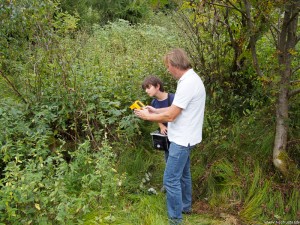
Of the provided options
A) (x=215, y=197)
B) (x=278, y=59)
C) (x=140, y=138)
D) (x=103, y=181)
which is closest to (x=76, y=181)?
(x=103, y=181)

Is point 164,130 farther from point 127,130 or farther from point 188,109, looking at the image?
point 127,130

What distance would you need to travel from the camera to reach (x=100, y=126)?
484 centimetres

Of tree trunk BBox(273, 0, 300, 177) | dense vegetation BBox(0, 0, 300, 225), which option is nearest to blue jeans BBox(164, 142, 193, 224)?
dense vegetation BBox(0, 0, 300, 225)

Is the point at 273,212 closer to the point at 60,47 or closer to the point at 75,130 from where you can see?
the point at 75,130

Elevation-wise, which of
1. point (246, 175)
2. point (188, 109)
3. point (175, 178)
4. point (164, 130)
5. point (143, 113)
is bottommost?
point (246, 175)

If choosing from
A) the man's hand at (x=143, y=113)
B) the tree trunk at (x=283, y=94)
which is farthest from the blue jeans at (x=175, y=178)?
the tree trunk at (x=283, y=94)

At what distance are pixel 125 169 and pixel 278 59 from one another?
2.29 m

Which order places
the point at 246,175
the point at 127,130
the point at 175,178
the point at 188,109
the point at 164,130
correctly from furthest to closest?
the point at 127,130 → the point at 246,175 → the point at 164,130 → the point at 175,178 → the point at 188,109

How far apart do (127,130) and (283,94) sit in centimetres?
194

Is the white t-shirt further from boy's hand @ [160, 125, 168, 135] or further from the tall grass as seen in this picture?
the tall grass

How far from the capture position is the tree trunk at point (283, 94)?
3.65m

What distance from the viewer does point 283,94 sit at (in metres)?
3.76

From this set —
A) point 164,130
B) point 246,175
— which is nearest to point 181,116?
point 164,130

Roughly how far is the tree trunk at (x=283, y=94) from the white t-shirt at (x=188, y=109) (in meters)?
1.04
